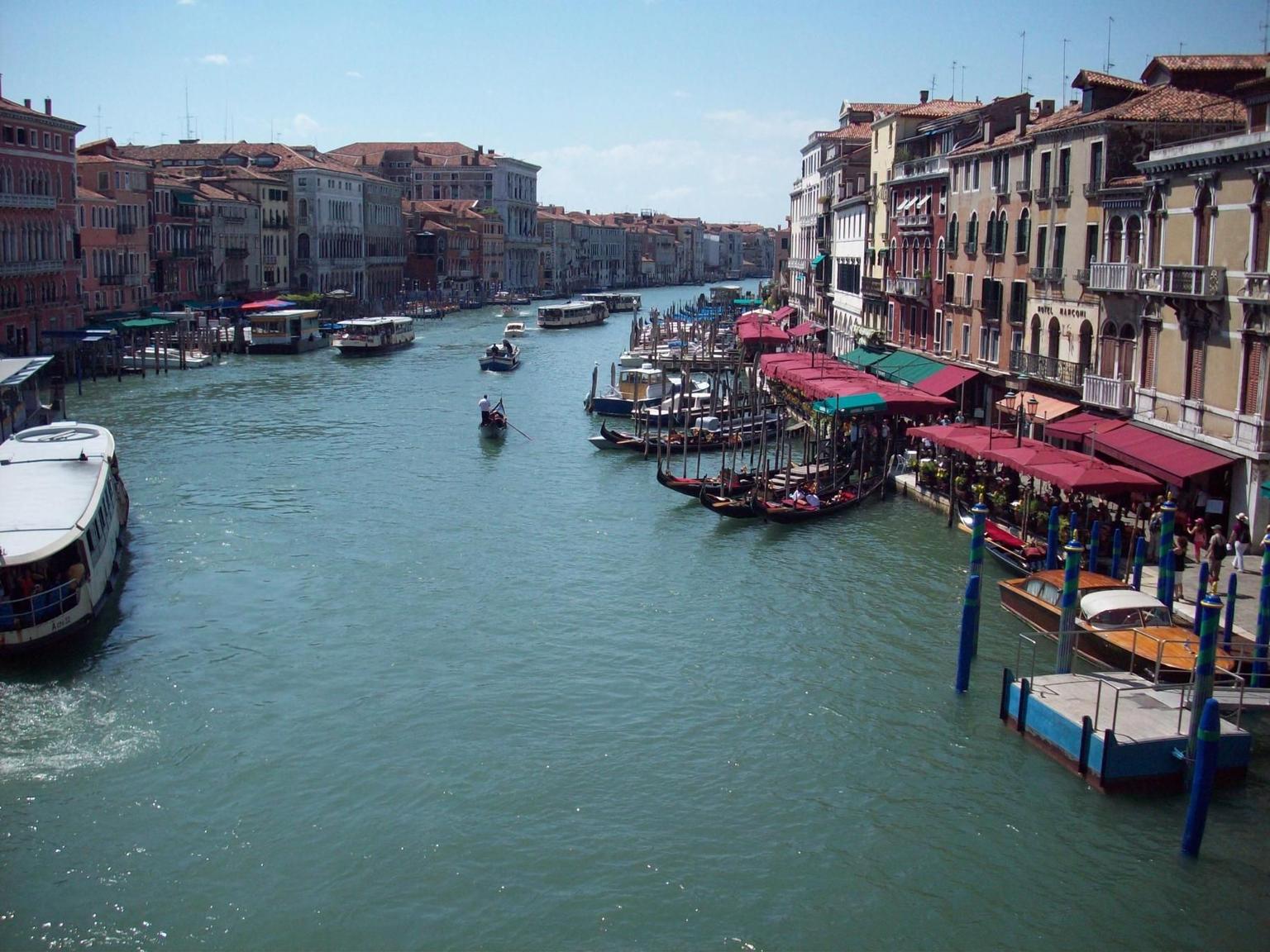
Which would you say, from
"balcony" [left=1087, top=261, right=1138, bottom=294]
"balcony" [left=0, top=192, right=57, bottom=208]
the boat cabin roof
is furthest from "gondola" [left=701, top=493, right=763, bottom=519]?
"balcony" [left=0, top=192, right=57, bottom=208]

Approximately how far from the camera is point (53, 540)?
47.1 ft

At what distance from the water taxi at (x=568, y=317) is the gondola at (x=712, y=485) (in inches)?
1807

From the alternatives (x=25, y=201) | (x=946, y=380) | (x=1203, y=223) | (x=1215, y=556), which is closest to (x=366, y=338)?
(x=25, y=201)

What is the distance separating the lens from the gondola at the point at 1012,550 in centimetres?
1686

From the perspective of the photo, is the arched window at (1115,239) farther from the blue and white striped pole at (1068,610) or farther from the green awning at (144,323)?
the green awning at (144,323)

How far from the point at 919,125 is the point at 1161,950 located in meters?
27.9

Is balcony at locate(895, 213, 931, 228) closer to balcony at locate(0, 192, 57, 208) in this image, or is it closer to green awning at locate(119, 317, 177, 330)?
green awning at locate(119, 317, 177, 330)

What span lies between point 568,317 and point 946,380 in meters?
43.9

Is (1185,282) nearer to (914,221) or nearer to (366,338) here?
(914,221)

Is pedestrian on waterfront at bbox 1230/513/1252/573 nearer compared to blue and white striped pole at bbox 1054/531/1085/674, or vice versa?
blue and white striped pole at bbox 1054/531/1085/674

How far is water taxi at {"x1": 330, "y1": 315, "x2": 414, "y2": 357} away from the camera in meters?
50.1

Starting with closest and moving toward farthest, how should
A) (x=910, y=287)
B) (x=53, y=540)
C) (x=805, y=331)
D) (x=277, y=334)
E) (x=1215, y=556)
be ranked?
1. (x=53, y=540)
2. (x=1215, y=556)
3. (x=910, y=287)
4. (x=805, y=331)
5. (x=277, y=334)

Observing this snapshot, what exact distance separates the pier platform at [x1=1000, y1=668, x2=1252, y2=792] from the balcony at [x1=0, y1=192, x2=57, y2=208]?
34.1 m

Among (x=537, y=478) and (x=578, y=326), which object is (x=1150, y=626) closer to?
(x=537, y=478)
